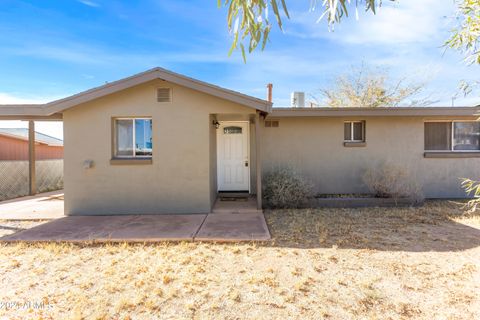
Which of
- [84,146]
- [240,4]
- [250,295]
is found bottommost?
[250,295]

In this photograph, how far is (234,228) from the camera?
17.4 feet

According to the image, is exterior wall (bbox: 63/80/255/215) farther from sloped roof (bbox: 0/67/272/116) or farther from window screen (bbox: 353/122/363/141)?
window screen (bbox: 353/122/363/141)

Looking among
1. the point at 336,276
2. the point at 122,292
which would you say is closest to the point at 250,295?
the point at 336,276

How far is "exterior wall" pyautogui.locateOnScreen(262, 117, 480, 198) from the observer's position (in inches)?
329

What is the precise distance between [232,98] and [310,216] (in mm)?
3522

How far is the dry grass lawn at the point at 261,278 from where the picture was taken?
2.66 metres

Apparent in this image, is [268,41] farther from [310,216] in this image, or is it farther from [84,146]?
[84,146]

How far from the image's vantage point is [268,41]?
10.1 ft

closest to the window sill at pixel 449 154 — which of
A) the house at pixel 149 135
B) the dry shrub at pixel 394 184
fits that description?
the house at pixel 149 135

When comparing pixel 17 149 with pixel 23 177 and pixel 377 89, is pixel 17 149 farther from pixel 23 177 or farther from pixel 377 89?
pixel 377 89

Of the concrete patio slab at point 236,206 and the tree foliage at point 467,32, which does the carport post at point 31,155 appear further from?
the tree foliage at point 467,32

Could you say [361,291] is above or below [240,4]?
below

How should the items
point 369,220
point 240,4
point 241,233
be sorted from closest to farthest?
point 240,4, point 241,233, point 369,220

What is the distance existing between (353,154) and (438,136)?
2.98 metres
